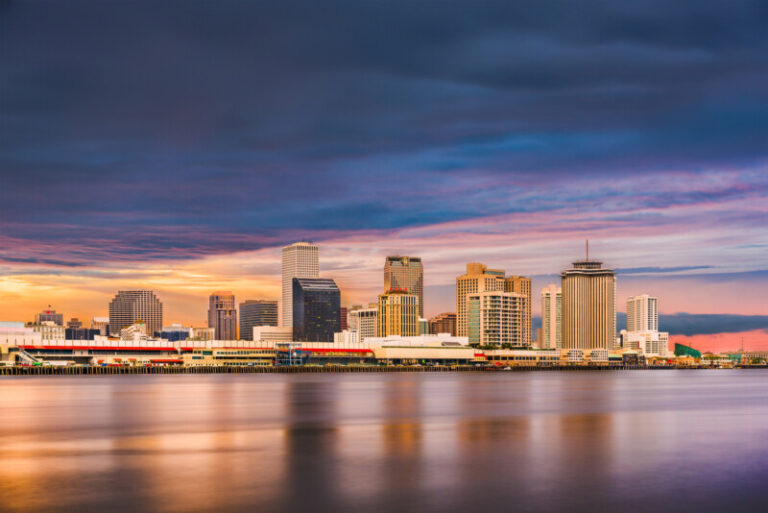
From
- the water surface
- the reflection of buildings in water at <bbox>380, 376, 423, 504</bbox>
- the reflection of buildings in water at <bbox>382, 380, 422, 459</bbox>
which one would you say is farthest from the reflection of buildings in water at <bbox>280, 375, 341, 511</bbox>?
the reflection of buildings in water at <bbox>382, 380, 422, 459</bbox>

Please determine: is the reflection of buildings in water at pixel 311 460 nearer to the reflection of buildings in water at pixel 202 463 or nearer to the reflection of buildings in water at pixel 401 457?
the reflection of buildings in water at pixel 202 463

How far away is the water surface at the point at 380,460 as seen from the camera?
3603 cm

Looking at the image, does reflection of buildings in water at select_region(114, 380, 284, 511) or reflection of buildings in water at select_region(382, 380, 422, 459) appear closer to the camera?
reflection of buildings in water at select_region(114, 380, 284, 511)

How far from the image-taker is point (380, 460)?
156ft

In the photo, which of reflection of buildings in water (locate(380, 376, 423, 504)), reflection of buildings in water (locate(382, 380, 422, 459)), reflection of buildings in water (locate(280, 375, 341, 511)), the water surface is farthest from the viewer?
reflection of buildings in water (locate(382, 380, 422, 459))

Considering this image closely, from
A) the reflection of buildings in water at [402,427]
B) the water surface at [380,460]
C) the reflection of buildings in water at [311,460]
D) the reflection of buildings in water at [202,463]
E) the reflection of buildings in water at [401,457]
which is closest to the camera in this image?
the water surface at [380,460]

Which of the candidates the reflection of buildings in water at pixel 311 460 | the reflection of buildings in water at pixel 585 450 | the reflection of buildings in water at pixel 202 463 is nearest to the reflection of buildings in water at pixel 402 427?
the reflection of buildings in water at pixel 311 460

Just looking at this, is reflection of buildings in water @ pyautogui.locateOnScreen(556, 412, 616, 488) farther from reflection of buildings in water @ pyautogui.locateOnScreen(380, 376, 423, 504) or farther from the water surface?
reflection of buildings in water @ pyautogui.locateOnScreen(380, 376, 423, 504)

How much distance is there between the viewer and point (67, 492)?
37344mm

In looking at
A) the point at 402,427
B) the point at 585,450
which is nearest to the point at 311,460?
the point at 585,450

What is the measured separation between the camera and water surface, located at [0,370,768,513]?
36031 mm

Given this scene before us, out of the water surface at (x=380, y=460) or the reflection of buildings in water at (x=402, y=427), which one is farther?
the reflection of buildings in water at (x=402, y=427)

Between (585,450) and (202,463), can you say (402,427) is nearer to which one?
(585,450)

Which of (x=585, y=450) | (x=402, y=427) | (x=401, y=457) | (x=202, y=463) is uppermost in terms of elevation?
(x=202, y=463)
